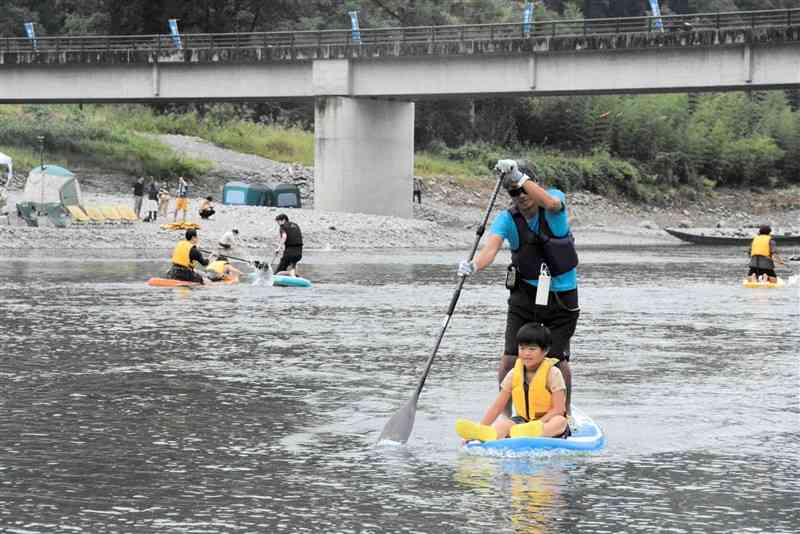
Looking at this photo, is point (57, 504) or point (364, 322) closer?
point (57, 504)

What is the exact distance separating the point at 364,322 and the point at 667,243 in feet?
135

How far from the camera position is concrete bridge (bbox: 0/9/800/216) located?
2069 inches

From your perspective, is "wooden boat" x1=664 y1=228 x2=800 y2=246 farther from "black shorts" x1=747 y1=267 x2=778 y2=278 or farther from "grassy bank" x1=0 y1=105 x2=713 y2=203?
"black shorts" x1=747 y1=267 x2=778 y2=278

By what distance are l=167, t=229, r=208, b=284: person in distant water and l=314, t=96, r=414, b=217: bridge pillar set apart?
29.9 metres

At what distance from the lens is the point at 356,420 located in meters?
12.2

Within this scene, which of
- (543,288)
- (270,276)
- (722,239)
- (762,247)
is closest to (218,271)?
(270,276)

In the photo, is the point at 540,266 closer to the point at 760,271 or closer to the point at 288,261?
the point at 288,261

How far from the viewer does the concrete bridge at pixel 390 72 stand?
52562 mm

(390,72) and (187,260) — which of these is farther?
(390,72)

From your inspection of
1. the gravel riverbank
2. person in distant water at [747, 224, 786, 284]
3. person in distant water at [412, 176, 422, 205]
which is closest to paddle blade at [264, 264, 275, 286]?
person in distant water at [747, 224, 786, 284]

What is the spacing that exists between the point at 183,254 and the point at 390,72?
31843mm

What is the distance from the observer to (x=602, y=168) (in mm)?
84625

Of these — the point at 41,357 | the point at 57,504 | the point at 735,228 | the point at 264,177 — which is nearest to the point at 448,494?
the point at 57,504

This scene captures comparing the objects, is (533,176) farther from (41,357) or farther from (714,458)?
(41,357)
